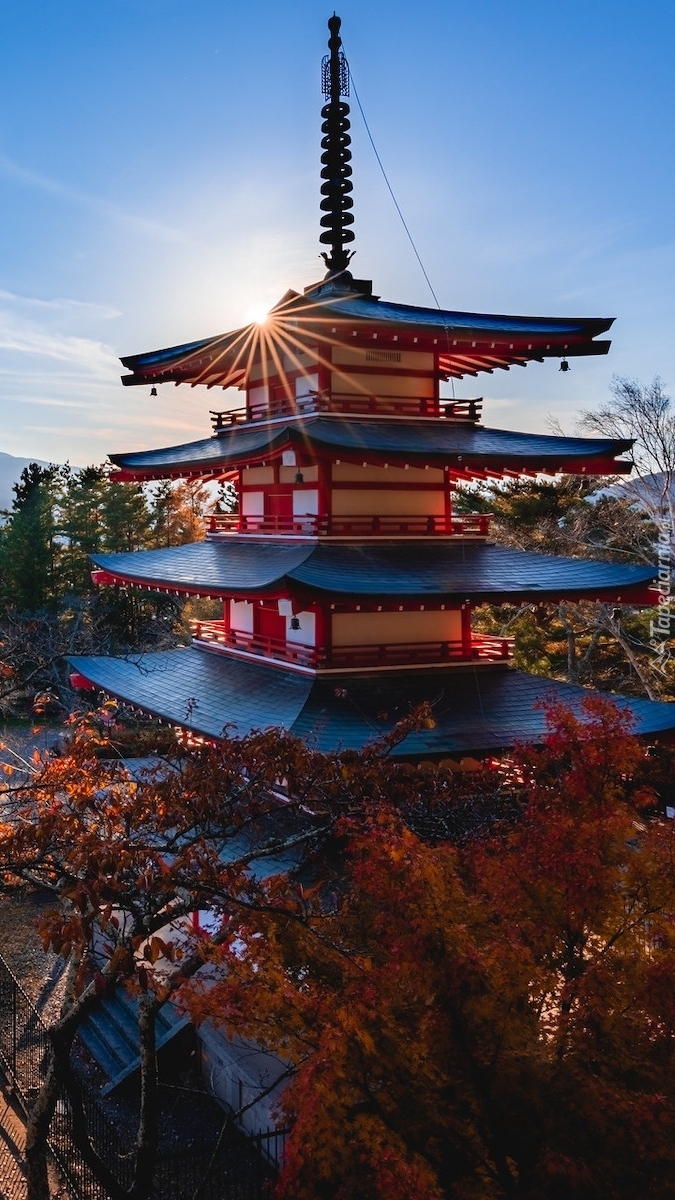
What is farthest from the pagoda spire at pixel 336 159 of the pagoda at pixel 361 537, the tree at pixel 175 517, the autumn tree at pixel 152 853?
the tree at pixel 175 517

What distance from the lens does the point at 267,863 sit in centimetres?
Answer: 1205

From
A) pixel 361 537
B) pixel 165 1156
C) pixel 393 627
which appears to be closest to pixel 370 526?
pixel 361 537

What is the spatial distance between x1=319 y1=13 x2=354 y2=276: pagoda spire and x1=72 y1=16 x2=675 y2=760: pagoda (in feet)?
0.10

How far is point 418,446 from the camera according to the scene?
14.0m

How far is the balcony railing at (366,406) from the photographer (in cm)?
1477

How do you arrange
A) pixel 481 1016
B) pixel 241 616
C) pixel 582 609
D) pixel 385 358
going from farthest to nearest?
pixel 582 609
pixel 241 616
pixel 385 358
pixel 481 1016

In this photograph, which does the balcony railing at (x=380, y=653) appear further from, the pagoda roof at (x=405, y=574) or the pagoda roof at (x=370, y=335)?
the pagoda roof at (x=370, y=335)

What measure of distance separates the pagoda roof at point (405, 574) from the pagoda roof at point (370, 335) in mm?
3678

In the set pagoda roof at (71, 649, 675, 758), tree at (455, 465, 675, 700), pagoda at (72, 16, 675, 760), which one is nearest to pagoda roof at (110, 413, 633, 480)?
pagoda at (72, 16, 675, 760)

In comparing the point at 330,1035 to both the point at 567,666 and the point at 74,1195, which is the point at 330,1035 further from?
the point at 567,666

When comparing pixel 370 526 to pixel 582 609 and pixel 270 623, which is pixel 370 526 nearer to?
pixel 270 623

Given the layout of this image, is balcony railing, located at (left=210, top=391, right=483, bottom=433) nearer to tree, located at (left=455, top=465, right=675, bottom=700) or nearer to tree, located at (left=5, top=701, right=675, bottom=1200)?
tree, located at (left=5, top=701, right=675, bottom=1200)

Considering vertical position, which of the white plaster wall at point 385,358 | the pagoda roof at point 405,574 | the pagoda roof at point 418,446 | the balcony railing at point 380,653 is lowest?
the balcony railing at point 380,653

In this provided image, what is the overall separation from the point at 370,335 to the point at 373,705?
646 cm
